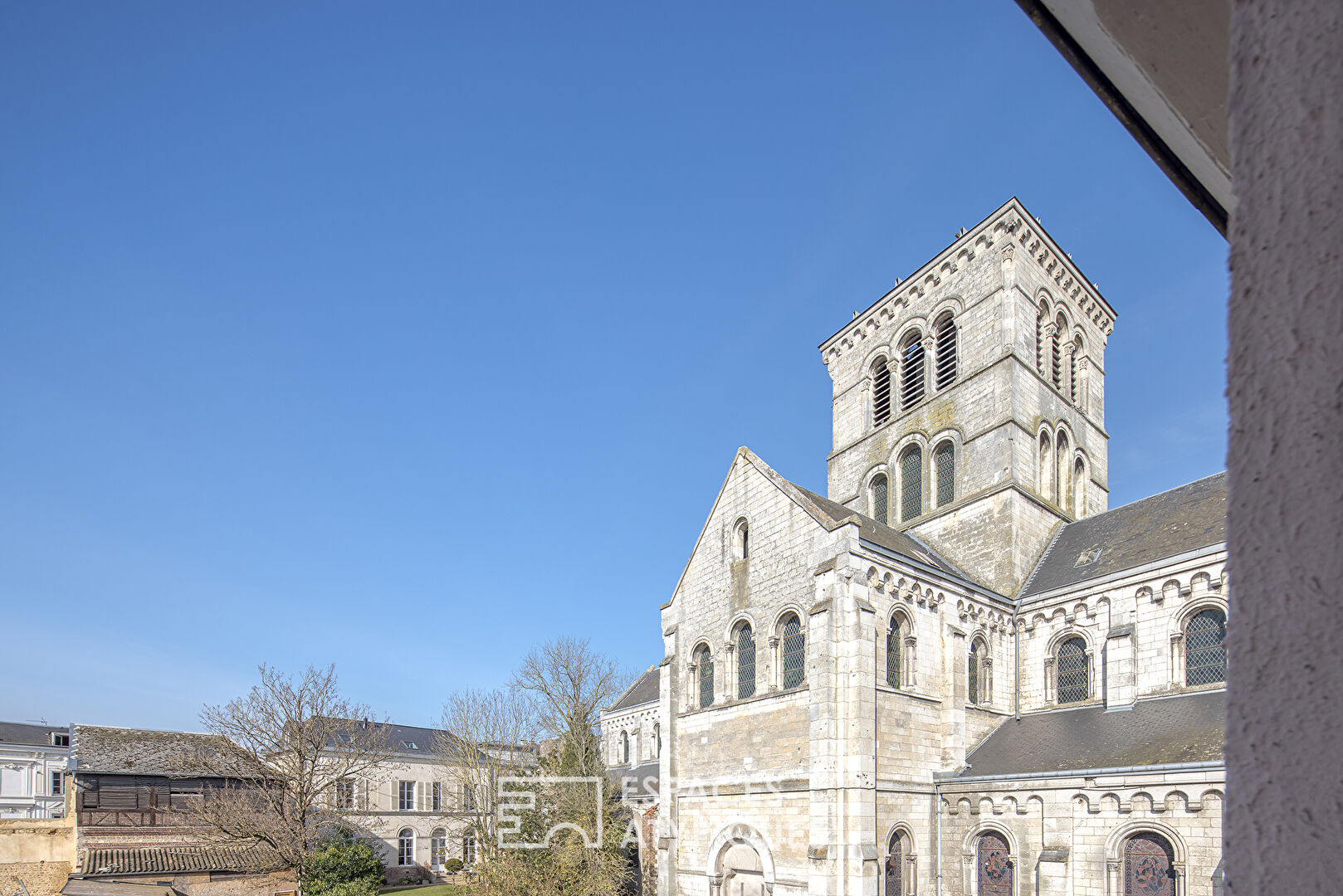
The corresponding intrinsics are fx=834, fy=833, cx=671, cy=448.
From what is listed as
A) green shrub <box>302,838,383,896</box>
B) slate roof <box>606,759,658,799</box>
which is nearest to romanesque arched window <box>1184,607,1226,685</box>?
slate roof <box>606,759,658,799</box>

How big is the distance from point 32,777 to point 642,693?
36609mm

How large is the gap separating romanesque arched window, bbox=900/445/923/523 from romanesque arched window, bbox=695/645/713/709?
837 cm

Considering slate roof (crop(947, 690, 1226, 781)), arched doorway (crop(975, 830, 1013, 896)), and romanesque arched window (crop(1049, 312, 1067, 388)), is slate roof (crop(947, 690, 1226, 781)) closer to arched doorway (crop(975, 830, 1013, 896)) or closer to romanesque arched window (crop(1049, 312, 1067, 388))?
arched doorway (crop(975, 830, 1013, 896))

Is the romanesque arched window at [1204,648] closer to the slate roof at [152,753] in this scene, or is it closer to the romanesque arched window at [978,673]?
the romanesque arched window at [978,673]

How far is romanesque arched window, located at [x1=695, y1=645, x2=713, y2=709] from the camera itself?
22.5m

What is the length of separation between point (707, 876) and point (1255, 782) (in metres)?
22.2

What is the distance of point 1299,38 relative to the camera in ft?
3.48

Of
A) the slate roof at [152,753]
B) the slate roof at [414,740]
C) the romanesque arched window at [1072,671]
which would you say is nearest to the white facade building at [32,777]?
the slate roof at [152,753]

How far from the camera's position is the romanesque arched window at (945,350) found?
27078 millimetres

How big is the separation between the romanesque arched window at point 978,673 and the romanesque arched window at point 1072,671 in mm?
1782

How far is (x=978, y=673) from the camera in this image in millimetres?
21391

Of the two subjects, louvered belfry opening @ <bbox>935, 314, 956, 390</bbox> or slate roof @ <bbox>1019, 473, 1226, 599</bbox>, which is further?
louvered belfry opening @ <bbox>935, 314, 956, 390</bbox>

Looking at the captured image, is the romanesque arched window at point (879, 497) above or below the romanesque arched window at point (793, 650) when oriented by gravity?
above

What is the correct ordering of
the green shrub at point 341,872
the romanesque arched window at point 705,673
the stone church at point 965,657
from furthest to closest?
the green shrub at point 341,872
the romanesque arched window at point 705,673
the stone church at point 965,657
